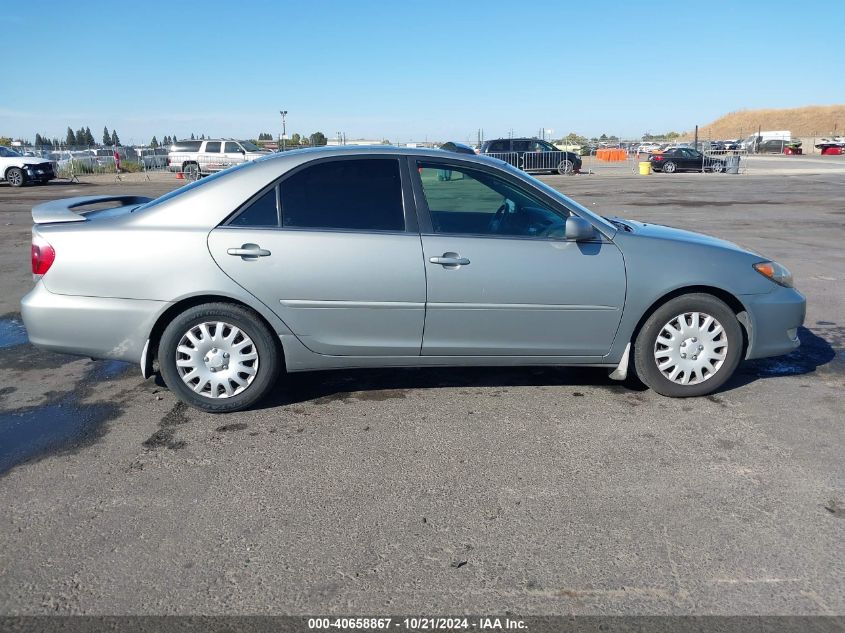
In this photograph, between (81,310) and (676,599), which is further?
(81,310)

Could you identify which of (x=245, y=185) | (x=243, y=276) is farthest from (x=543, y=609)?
(x=245, y=185)

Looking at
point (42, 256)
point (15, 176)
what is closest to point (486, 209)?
point (42, 256)

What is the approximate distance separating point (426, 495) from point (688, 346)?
7.16 ft

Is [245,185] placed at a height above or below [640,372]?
above

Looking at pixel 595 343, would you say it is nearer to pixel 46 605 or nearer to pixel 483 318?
pixel 483 318

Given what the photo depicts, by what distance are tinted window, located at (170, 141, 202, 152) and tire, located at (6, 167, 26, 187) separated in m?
7.57

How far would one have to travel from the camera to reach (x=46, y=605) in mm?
2586

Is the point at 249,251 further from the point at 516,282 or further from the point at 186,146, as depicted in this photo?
the point at 186,146

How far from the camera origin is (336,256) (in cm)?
427

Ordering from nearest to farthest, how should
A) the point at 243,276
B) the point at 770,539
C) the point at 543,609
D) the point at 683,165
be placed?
the point at 543,609 < the point at 770,539 < the point at 243,276 < the point at 683,165

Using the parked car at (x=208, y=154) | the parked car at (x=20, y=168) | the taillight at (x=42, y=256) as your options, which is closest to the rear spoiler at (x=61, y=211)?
the taillight at (x=42, y=256)

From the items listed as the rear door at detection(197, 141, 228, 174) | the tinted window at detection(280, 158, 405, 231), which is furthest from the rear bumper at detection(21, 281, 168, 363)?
the rear door at detection(197, 141, 228, 174)

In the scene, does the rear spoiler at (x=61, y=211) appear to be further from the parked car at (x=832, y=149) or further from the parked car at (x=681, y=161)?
the parked car at (x=832, y=149)

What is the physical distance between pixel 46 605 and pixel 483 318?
273 cm
